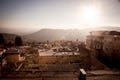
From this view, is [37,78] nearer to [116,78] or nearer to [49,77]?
[49,77]

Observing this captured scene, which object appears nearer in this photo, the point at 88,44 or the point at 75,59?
the point at 75,59

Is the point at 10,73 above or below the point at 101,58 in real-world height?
above

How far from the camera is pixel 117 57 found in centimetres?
962

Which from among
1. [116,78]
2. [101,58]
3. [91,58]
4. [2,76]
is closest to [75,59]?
[91,58]

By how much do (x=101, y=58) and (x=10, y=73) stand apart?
8477 millimetres

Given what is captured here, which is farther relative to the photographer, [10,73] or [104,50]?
[104,50]

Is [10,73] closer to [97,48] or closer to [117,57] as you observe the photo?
[117,57]

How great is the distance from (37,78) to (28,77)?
16.0 inches

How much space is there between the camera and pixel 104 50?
1111 cm

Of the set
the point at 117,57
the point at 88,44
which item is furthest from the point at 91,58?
the point at 88,44

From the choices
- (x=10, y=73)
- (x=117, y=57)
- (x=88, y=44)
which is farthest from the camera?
(x=88, y=44)

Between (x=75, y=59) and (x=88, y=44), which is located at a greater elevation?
(x=88, y=44)

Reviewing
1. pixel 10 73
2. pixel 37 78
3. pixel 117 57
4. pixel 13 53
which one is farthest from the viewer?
pixel 13 53

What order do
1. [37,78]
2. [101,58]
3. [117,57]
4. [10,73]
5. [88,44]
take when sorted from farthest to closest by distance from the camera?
[88,44], [101,58], [117,57], [10,73], [37,78]
